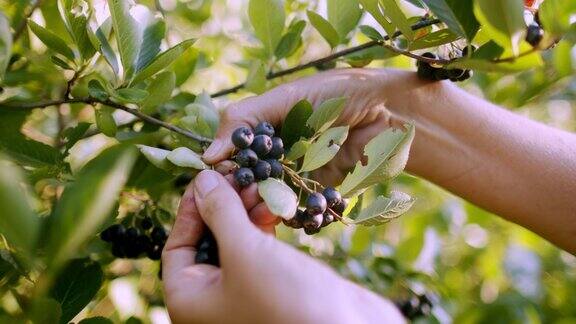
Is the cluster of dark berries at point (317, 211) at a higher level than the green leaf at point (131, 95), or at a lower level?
lower

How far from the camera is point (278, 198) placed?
0.89 m

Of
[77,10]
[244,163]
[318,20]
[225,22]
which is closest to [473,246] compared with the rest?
[225,22]

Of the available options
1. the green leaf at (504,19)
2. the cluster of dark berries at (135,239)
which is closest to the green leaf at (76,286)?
the cluster of dark berries at (135,239)

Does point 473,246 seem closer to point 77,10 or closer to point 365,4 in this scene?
point 365,4

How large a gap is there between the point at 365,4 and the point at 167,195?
2.59 feet

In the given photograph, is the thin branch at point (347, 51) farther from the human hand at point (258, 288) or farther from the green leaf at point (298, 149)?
the human hand at point (258, 288)

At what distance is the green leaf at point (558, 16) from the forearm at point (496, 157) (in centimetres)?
58

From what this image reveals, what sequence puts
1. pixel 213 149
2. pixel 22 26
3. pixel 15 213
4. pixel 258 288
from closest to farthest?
pixel 15 213 < pixel 258 288 < pixel 213 149 < pixel 22 26

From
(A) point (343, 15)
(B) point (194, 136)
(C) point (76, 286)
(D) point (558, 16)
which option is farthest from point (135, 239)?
(D) point (558, 16)

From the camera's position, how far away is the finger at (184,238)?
955 millimetres

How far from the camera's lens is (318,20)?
1.23 m

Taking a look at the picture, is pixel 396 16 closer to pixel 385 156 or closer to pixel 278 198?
pixel 385 156

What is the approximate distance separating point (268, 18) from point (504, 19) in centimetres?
63

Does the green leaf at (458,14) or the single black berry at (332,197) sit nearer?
the green leaf at (458,14)
